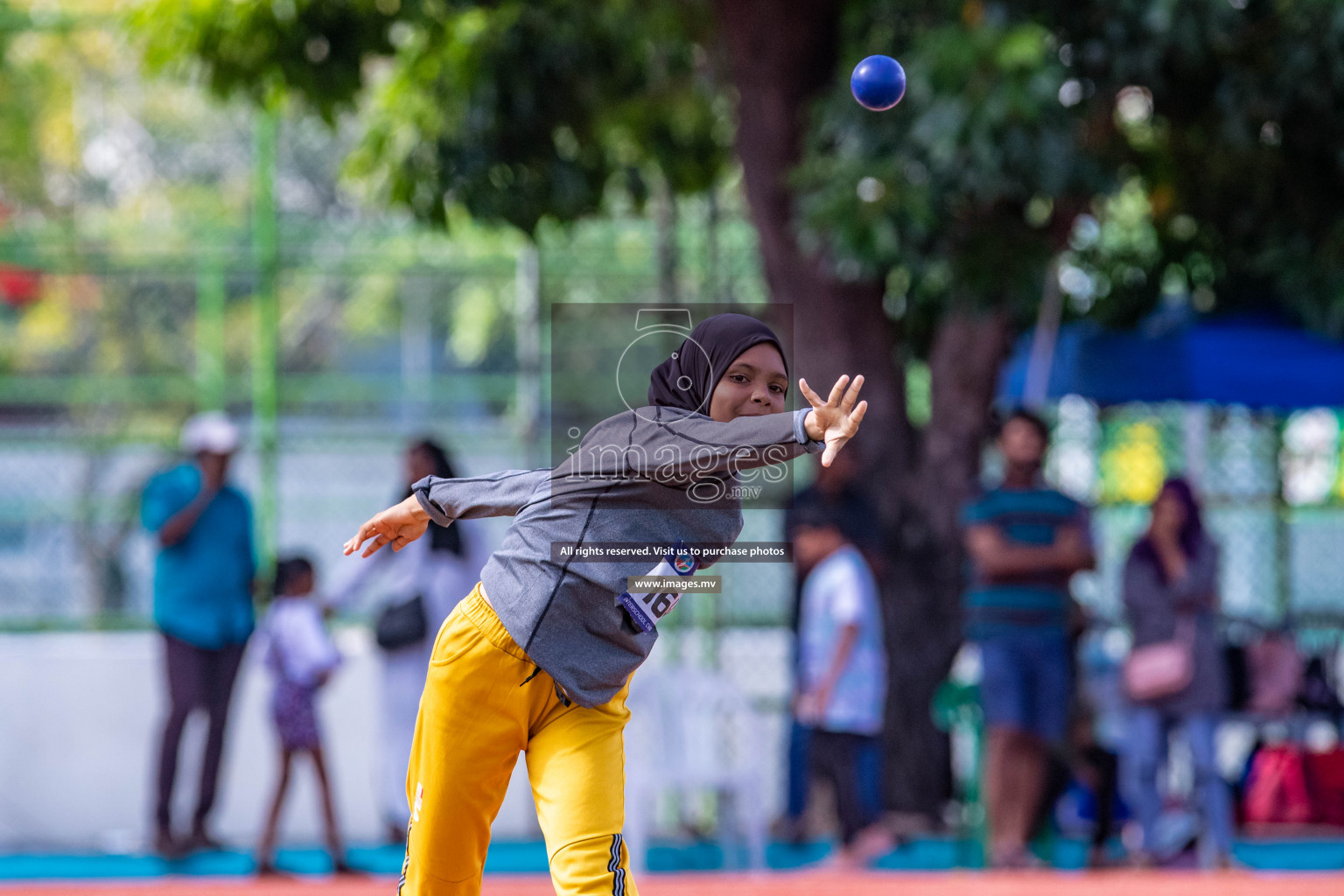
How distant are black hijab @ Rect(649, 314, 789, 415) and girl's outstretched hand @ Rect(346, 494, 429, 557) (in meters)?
0.58

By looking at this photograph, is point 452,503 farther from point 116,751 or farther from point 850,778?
point 116,751

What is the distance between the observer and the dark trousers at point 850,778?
22.9 ft

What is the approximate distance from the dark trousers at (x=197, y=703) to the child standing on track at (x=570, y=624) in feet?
14.4

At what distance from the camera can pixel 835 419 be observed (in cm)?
284

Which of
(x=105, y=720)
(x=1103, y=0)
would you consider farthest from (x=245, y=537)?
(x=1103, y=0)

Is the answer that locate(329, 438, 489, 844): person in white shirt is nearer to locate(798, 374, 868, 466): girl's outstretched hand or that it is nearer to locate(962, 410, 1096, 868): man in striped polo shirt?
locate(962, 410, 1096, 868): man in striped polo shirt

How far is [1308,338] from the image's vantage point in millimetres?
7766

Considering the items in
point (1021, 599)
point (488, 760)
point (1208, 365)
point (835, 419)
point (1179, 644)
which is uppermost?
point (1208, 365)

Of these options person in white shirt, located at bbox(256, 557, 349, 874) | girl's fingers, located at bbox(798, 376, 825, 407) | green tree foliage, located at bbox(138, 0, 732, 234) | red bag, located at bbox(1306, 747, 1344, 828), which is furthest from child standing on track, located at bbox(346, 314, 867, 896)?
red bag, located at bbox(1306, 747, 1344, 828)

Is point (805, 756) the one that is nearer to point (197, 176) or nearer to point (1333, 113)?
point (1333, 113)

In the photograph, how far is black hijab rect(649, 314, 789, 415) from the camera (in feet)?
10.1

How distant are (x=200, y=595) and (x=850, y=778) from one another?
124 inches

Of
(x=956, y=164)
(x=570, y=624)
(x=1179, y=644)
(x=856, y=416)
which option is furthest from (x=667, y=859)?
(x=856, y=416)

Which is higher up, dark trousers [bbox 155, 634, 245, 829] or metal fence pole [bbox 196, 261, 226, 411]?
metal fence pole [bbox 196, 261, 226, 411]
